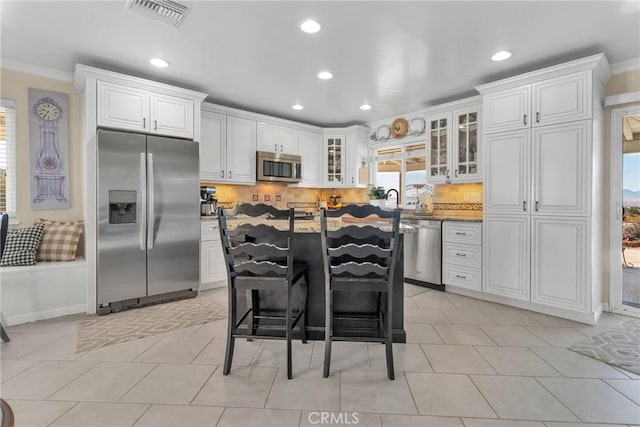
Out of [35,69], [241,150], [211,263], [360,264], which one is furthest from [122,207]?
[360,264]

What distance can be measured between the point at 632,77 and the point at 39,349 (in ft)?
19.2

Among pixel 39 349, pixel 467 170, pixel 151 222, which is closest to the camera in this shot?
pixel 39 349

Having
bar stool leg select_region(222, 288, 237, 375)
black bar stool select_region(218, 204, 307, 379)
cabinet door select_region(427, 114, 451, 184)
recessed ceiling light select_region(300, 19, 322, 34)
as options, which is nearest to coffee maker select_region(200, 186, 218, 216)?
black bar stool select_region(218, 204, 307, 379)

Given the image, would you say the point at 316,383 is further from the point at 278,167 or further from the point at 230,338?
the point at 278,167

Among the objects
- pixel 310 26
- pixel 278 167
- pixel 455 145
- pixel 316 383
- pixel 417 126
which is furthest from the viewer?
pixel 278 167

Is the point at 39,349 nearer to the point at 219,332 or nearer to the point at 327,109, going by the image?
the point at 219,332

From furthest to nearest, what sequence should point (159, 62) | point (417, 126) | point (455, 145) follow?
1. point (417, 126)
2. point (455, 145)
3. point (159, 62)

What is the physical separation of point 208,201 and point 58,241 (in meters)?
1.64

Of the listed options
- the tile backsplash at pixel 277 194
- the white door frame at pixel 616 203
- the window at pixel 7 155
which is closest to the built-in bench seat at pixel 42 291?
the window at pixel 7 155

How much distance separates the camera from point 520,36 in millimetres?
2754

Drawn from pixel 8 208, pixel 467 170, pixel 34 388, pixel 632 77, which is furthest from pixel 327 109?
pixel 34 388

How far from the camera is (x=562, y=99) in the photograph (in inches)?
123

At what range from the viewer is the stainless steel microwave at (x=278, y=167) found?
193 inches

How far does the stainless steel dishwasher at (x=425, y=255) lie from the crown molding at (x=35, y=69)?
14.2ft
